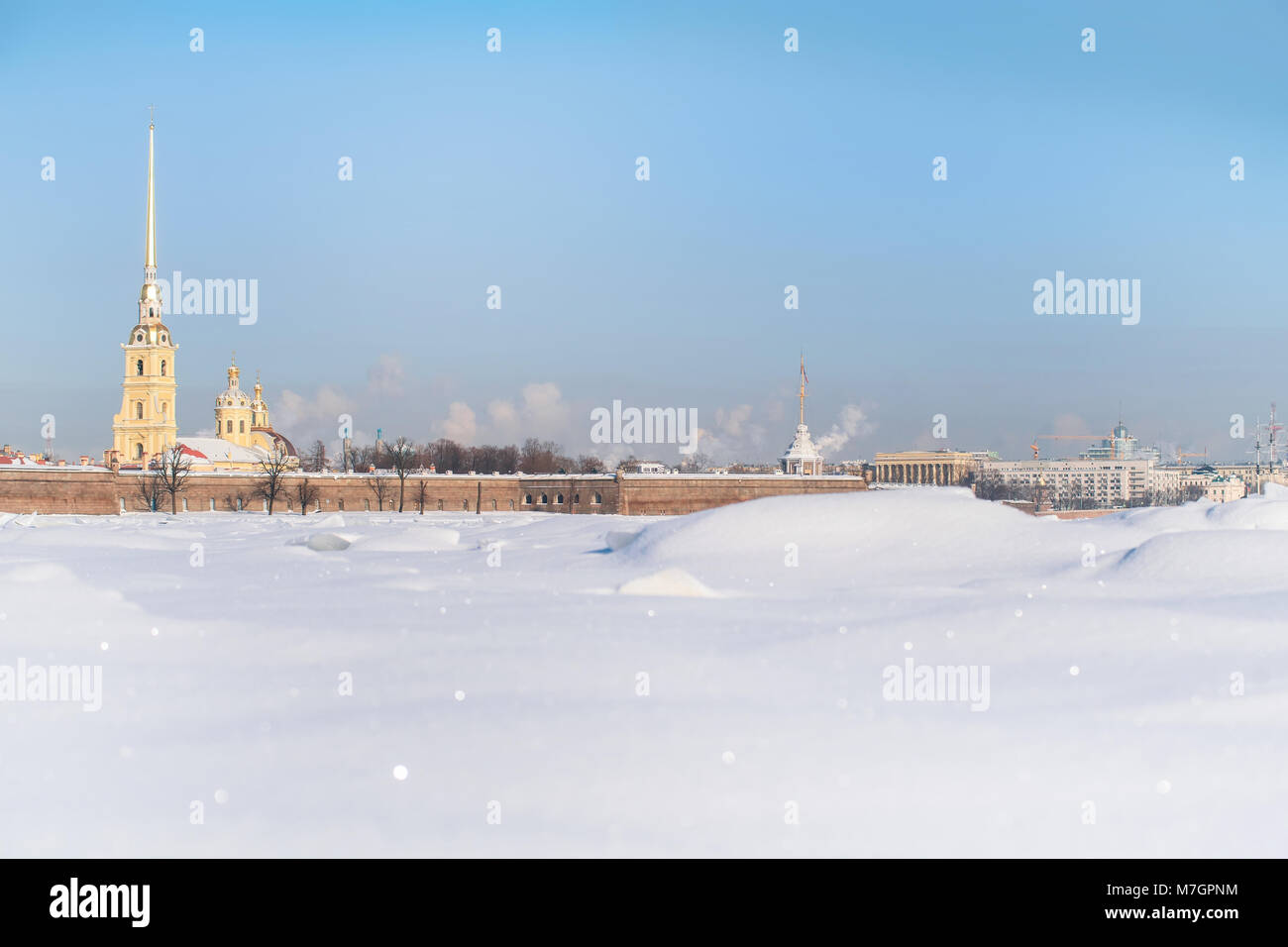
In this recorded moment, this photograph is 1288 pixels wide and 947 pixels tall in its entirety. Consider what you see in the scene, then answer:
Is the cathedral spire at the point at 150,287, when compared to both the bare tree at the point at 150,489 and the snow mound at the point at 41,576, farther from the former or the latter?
the snow mound at the point at 41,576

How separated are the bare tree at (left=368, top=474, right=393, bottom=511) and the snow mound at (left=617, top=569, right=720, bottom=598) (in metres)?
60.0

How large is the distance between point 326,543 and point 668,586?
13.1m

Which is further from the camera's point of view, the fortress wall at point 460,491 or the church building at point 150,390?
the church building at point 150,390

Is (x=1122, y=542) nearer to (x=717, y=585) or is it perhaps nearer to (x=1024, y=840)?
(x=717, y=585)

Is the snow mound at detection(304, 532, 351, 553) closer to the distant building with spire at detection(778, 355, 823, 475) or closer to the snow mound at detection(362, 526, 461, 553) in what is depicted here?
the snow mound at detection(362, 526, 461, 553)

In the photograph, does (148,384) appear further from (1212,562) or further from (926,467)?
(926,467)

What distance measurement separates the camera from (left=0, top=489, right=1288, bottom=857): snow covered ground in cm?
788

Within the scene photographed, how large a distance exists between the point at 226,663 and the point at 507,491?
2544 inches

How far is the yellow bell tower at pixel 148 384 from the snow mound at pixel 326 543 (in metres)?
60.2

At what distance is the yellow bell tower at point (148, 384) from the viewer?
270ft

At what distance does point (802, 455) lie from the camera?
9656cm

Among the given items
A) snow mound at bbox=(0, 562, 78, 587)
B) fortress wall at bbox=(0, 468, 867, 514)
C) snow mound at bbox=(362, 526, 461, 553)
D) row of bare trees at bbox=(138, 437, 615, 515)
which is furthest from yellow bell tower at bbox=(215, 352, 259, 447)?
snow mound at bbox=(0, 562, 78, 587)

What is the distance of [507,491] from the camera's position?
77250mm

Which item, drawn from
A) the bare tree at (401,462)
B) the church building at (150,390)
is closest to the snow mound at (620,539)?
the bare tree at (401,462)
